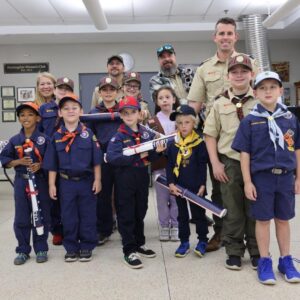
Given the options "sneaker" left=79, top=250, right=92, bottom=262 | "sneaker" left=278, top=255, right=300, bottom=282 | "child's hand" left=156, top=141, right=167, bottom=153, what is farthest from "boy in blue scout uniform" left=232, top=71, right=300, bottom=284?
"sneaker" left=79, top=250, right=92, bottom=262

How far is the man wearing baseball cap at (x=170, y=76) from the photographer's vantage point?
3283 millimetres

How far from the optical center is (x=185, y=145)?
2648 millimetres

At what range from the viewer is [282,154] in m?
2.14

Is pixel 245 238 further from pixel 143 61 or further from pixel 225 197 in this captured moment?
pixel 143 61

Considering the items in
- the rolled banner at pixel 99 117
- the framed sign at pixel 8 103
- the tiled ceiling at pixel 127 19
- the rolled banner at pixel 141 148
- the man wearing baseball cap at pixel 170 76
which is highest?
the tiled ceiling at pixel 127 19

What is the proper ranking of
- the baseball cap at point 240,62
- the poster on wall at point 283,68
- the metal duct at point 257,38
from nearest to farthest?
the baseball cap at point 240,62
the metal duct at point 257,38
the poster on wall at point 283,68

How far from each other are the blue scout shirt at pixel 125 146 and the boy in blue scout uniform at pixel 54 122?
1.95 ft

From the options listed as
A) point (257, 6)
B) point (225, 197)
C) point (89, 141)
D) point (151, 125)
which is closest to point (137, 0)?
point (257, 6)

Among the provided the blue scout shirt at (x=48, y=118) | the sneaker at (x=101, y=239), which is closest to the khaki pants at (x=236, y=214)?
the sneaker at (x=101, y=239)

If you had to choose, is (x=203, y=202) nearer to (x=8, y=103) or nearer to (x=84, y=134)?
(x=84, y=134)

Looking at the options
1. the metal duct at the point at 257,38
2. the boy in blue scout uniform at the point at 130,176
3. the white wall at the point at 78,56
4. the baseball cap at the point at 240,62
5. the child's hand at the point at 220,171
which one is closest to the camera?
the baseball cap at the point at 240,62

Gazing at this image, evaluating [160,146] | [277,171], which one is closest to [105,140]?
[160,146]

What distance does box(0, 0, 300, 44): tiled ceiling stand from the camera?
6262 mm

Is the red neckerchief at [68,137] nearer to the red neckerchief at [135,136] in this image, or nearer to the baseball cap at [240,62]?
the red neckerchief at [135,136]
